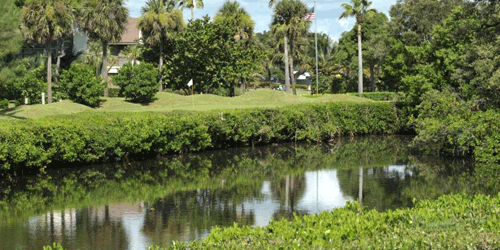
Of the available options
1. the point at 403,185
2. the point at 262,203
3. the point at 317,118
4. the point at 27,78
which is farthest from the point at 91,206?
the point at 27,78

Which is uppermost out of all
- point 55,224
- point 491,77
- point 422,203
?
point 491,77

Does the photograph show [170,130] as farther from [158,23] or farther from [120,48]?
[120,48]

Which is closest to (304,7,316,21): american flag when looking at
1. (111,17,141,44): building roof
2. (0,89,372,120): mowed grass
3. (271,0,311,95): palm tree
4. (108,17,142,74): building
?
(271,0,311,95): palm tree

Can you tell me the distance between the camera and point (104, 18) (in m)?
55.1

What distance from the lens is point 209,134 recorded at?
35.7 m

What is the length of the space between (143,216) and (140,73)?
35545 mm

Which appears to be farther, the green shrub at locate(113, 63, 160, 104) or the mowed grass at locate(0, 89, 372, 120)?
the green shrub at locate(113, 63, 160, 104)

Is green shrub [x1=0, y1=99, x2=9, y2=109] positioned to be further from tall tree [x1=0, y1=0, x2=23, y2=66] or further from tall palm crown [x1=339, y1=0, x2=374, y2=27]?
tall palm crown [x1=339, y1=0, x2=374, y2=27]

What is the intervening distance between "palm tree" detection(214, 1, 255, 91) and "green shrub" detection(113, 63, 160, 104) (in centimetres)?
1400

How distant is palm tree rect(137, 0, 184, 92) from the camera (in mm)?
59312

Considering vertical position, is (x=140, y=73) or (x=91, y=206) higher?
(x=140, y=73)

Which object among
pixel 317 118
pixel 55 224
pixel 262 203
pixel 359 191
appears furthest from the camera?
pixel 317 118

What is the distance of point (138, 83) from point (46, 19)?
8230 mm

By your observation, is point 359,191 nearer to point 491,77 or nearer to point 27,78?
point 491,77
